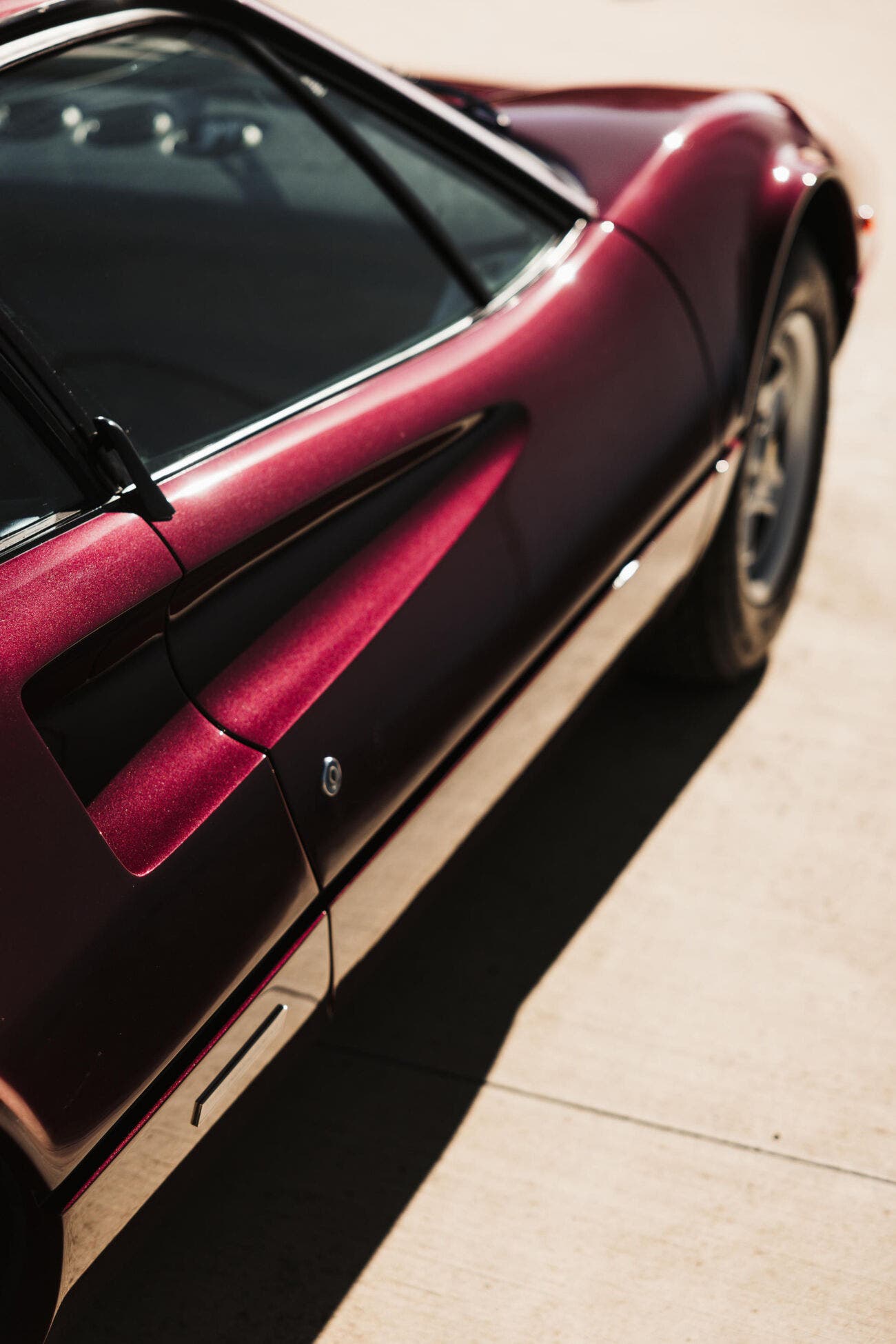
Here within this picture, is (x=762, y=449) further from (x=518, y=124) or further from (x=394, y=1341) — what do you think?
(x=394, y=1341)

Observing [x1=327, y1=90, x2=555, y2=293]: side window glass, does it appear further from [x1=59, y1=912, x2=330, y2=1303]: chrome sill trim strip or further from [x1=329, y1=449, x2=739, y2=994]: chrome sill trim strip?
[x1=59, y1=912, x2=330, y2=1303]: chrome sill trim strip

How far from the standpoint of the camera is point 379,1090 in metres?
2.19

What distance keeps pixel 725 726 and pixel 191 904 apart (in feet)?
5.97

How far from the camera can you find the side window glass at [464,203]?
6.84ft

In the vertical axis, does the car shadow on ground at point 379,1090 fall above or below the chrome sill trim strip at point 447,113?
below

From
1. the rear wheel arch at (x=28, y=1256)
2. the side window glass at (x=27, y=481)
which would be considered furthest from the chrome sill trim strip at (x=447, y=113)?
the rear wheel arch at (x=28, y=1256)

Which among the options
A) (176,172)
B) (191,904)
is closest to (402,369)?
(176,172)

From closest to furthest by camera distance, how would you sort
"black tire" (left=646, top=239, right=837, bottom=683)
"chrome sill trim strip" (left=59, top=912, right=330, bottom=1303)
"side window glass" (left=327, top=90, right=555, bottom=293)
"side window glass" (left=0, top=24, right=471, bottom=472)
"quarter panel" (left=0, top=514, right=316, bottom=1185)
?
"quarter panel" (left=0, top=514, right=316, bottom=1185), "chrome sill trim strip" (left=59, top=912, right=330, bottom=1303), "side window glass" (left=0, top=24, right=471, bottom=472), "side window glass" (left=327, top=90, right=555, bottom=293), "black tire" (left=646, top=239, right=837, bottom=683)

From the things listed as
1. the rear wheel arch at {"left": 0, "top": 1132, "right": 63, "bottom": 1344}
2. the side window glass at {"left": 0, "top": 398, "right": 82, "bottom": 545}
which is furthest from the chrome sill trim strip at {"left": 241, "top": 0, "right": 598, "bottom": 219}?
the rear wheel arch at {"left": 0, "top": 1132, "right": 63, "bottom": 1344}

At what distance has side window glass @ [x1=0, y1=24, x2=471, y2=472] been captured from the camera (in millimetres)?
1573

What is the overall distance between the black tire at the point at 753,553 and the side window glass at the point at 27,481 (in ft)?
4.85

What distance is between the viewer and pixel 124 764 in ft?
4.41

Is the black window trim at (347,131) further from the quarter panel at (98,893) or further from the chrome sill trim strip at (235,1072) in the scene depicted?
the chrome sill trim strip at (235,1072)

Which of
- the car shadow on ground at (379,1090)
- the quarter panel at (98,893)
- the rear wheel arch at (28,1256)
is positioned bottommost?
the car shadow on ground at (379,1090)
